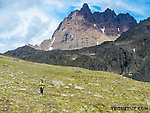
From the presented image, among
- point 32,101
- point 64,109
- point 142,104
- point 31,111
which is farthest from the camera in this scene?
point 142,104

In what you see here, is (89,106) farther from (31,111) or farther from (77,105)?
(31,111)

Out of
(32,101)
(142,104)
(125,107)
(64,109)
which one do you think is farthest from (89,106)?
(142,104)

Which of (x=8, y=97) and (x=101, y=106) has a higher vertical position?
(x=8, y=97)

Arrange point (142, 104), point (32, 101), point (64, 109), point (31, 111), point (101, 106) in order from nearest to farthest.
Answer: point (31, 111), point (64, 109), point (32, 101), point (101, 106), point (142, 104)

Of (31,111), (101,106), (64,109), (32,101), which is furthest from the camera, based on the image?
(101,106)

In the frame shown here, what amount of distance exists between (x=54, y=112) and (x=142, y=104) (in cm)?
1083

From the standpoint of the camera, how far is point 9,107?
11.8m

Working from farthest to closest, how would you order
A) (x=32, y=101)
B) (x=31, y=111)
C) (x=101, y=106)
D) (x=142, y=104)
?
1. (x=142, y=104)
2. (x=101, y=106)
3. (x=32, y=101)
4. (x=31, y=111)

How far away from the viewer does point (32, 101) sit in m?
14.1

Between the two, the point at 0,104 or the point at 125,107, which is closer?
the point at 0,104

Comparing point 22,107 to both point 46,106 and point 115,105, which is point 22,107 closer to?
point 46,106

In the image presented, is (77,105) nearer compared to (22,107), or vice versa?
(22,107)

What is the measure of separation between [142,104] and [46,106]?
440 inches

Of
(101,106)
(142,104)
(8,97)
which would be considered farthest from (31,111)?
(142,104)
